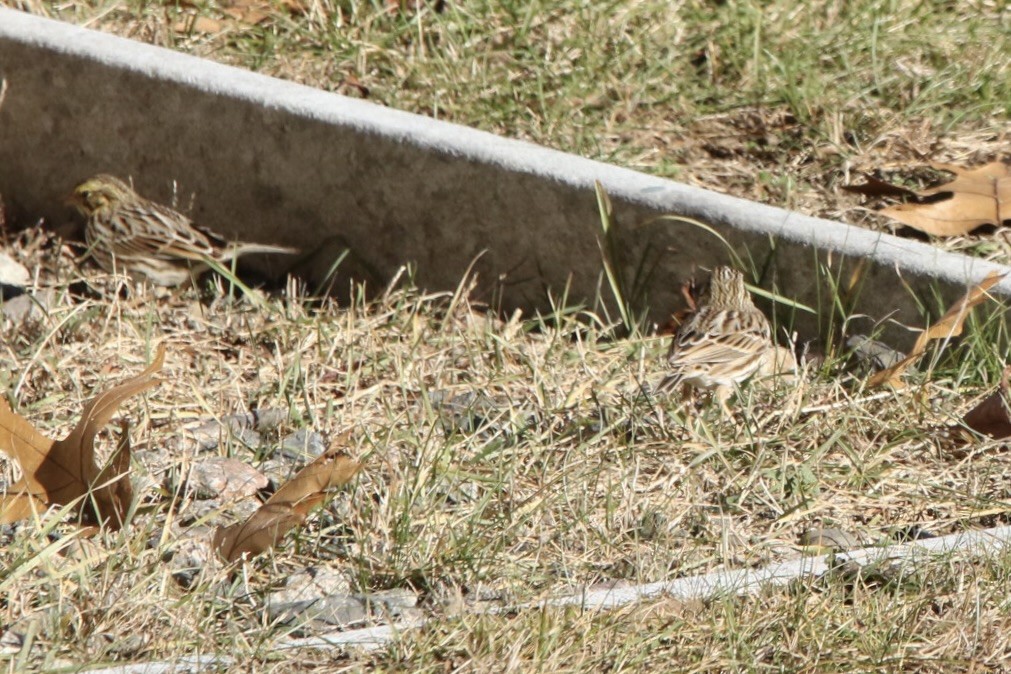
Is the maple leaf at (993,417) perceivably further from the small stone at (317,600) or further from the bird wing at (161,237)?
the bird wing at (161,237)

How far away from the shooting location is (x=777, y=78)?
20.1 feet

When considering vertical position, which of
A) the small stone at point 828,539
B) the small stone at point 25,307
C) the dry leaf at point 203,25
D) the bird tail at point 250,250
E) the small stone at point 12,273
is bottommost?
the small stone at point 12,273

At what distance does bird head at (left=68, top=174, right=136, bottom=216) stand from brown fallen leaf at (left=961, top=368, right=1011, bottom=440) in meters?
3.08

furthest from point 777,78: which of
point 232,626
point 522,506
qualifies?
point 232,626

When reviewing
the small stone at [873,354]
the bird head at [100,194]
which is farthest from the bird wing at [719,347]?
the bird head at [100,194]

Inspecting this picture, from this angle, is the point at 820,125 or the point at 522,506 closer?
the point at 522,506

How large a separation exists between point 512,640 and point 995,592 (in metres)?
1.11

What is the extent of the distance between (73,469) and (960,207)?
3.00 m

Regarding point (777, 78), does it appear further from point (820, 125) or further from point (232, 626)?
point (232, 626)

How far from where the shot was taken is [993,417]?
441 cm

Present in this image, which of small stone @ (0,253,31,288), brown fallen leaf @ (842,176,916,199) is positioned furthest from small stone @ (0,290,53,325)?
brown fallen leaf @ (842,176,916,199)

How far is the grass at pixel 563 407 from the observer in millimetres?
3502

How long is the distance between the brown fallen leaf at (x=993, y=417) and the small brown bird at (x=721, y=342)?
0.66 metres

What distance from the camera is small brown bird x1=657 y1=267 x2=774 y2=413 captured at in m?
4.64
